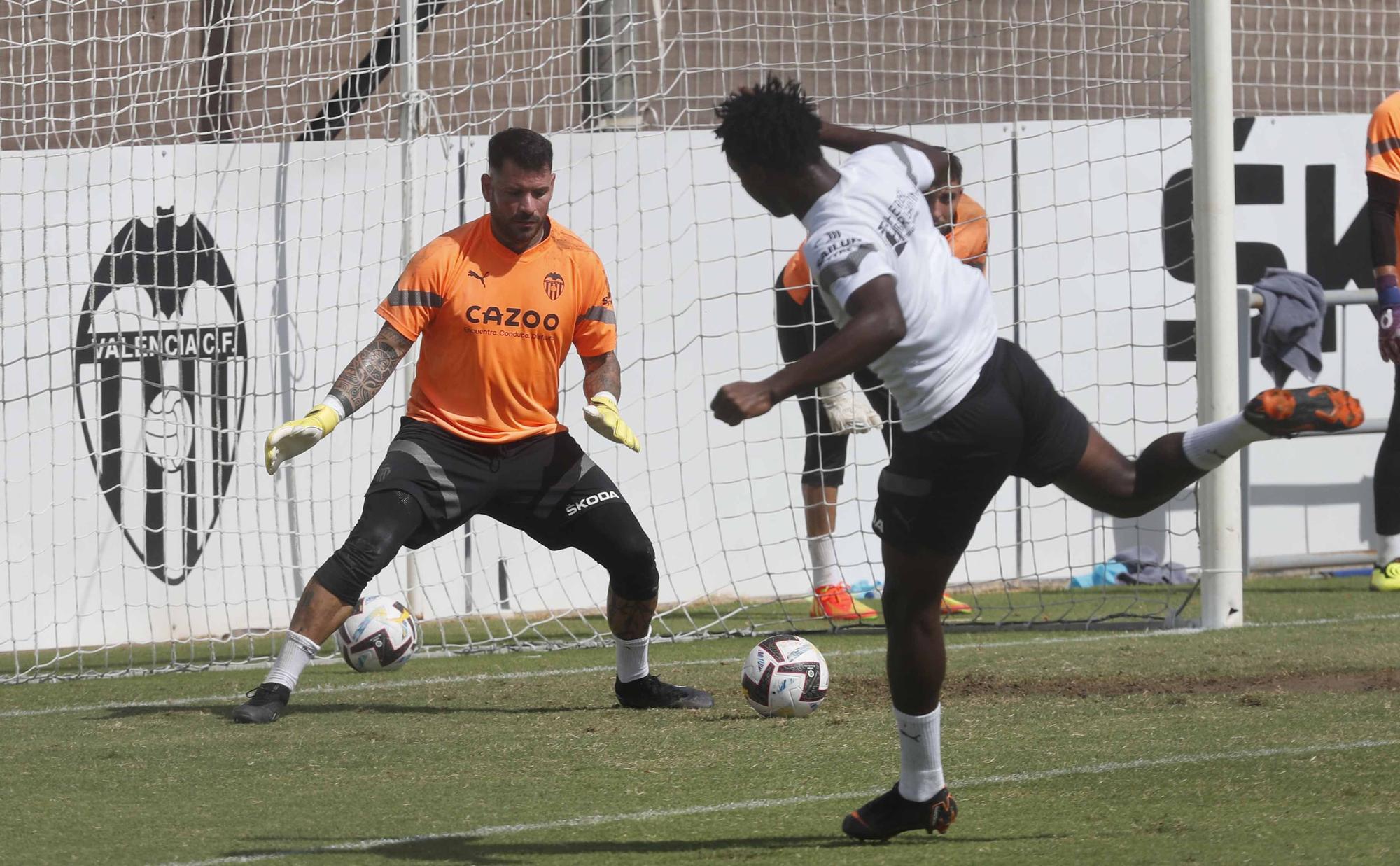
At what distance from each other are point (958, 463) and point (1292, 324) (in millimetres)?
7262

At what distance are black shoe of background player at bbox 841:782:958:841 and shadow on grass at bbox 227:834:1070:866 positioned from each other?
43 millimetres

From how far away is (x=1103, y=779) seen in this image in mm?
5367

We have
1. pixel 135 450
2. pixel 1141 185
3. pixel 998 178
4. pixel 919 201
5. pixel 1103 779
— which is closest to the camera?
pixel 919 201

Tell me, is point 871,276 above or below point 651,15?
below

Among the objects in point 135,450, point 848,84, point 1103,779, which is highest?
point 848,84

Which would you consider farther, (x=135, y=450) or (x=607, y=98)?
(x=607, y=98)

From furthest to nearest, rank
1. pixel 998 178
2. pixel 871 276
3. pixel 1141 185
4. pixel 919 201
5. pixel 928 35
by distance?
pixel 928 35, pixel 1141 185, pixel 998 178, pixel 919 201, pixel 871 276

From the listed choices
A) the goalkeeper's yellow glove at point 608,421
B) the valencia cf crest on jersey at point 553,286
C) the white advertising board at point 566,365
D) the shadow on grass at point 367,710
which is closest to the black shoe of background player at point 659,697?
the shadow on grass at point 367,710

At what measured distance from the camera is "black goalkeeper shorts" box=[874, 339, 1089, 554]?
466cm

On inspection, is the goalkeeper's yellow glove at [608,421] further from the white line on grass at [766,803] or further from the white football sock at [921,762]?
the white football sock at [921,762]

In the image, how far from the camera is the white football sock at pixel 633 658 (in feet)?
23.8

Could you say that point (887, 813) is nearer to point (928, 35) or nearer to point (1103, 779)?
point (1103, 779)

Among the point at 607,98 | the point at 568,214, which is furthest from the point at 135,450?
the point at 607,98

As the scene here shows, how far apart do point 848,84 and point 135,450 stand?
513cm
